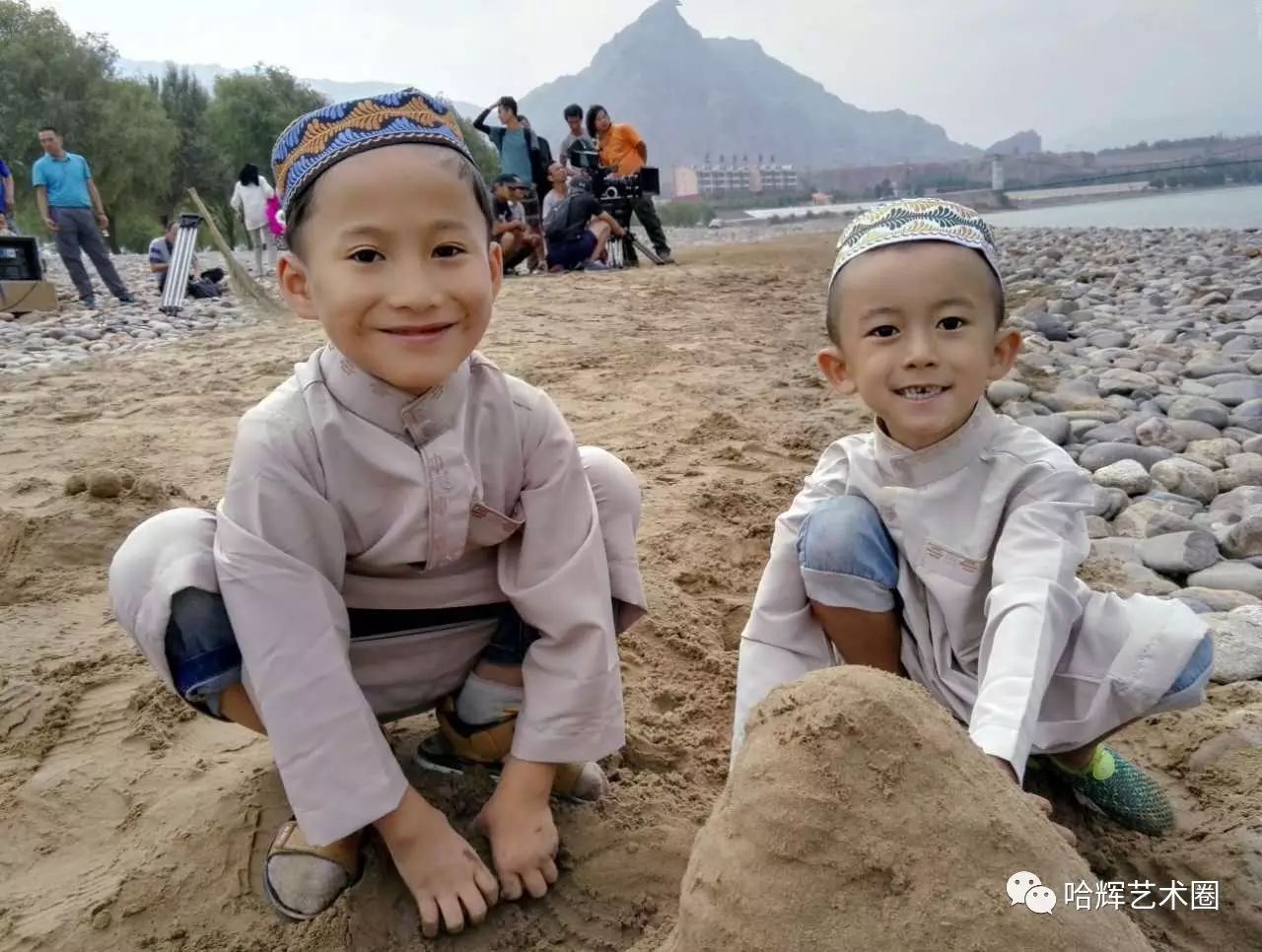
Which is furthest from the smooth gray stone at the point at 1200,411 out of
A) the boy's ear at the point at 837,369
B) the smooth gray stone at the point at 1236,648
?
the boy's ear at the point at 837,369

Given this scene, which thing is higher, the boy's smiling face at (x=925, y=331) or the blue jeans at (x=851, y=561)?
the boy's smiling face at (x=925, y=331)

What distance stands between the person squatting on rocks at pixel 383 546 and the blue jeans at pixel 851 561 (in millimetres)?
374

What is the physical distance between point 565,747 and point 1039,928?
0.85 meters

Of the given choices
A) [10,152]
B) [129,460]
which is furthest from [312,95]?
[129,460]

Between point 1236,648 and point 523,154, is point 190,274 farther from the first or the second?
point 1236,648

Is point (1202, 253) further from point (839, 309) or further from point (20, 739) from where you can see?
point (20, 739)

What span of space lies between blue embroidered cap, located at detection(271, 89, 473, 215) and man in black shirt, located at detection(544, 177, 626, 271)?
9.32 m

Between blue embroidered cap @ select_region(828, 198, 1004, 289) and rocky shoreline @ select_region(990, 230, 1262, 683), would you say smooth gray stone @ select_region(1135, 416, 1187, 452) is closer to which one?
rocky shoreline @ select_region(990, 230, 1262, 683)

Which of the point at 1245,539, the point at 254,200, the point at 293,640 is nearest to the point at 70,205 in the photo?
the point at 254,200

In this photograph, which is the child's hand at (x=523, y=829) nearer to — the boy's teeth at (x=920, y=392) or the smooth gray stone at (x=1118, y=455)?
the boy's teeth at (x=920, y=392)

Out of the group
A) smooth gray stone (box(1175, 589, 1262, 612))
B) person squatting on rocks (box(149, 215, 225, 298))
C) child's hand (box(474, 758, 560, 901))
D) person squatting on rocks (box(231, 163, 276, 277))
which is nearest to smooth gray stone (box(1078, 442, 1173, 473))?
smooth gray stone (box(1175, 589, 1262, 612))

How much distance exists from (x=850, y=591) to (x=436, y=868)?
32.0 inches

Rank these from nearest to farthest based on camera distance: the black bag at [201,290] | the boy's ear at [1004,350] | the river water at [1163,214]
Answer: the boy's ear at [1004,350], the black bag at [201,290], the river water at [1163,214]

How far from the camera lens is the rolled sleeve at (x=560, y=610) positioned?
60.4 inches
